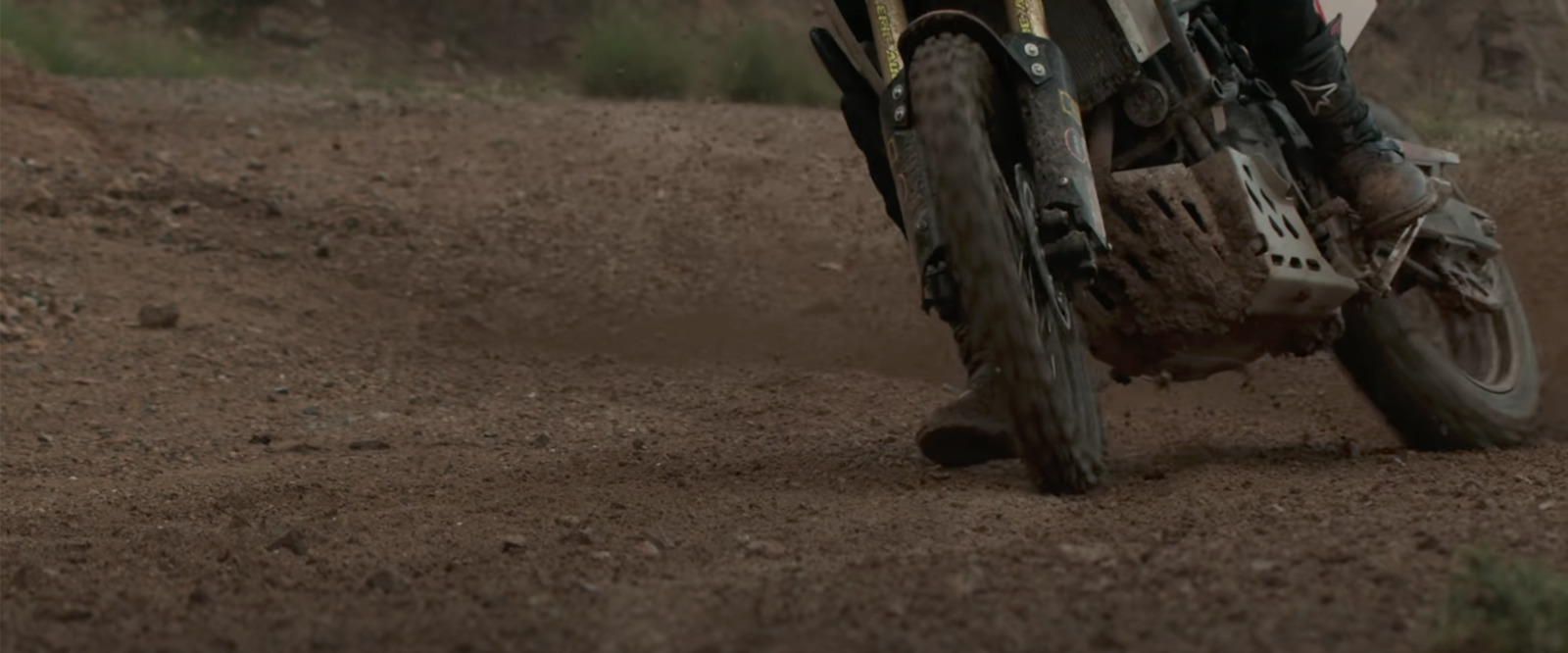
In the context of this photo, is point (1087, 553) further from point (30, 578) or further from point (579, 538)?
point (30, 578)

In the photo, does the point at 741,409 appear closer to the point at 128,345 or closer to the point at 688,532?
the point at 128,345

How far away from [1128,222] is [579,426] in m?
2.61

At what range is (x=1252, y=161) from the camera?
492 centimetres

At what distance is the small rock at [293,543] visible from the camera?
12.8 ft

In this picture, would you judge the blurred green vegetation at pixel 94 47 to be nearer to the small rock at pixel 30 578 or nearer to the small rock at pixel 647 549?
the small rock at pixel 30 578

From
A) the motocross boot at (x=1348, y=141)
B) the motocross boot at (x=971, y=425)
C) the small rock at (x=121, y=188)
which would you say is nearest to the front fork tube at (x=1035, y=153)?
the motocross boot at (x=971, y=425)

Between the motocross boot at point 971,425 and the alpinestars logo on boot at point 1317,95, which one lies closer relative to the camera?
the motocross boot at point 971,425

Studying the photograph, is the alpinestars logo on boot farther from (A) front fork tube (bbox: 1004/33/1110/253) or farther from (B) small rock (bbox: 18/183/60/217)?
(B) small rock (bbox: 18/183/60/217)

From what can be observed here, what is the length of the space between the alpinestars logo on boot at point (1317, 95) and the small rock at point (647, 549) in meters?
2.42

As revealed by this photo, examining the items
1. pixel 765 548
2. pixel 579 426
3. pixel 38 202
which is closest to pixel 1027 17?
pixel 765 548

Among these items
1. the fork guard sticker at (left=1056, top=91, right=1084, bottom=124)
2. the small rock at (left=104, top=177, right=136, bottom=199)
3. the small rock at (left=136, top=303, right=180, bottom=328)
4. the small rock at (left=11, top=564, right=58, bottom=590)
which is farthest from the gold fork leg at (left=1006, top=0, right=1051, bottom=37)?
the small rock at (left=104, top=177, right=136, bottom=199)

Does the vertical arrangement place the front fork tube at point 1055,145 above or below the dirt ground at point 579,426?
above

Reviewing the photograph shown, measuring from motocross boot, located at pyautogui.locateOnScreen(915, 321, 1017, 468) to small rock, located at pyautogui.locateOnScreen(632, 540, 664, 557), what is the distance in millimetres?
1131

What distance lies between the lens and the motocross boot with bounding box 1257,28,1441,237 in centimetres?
525
